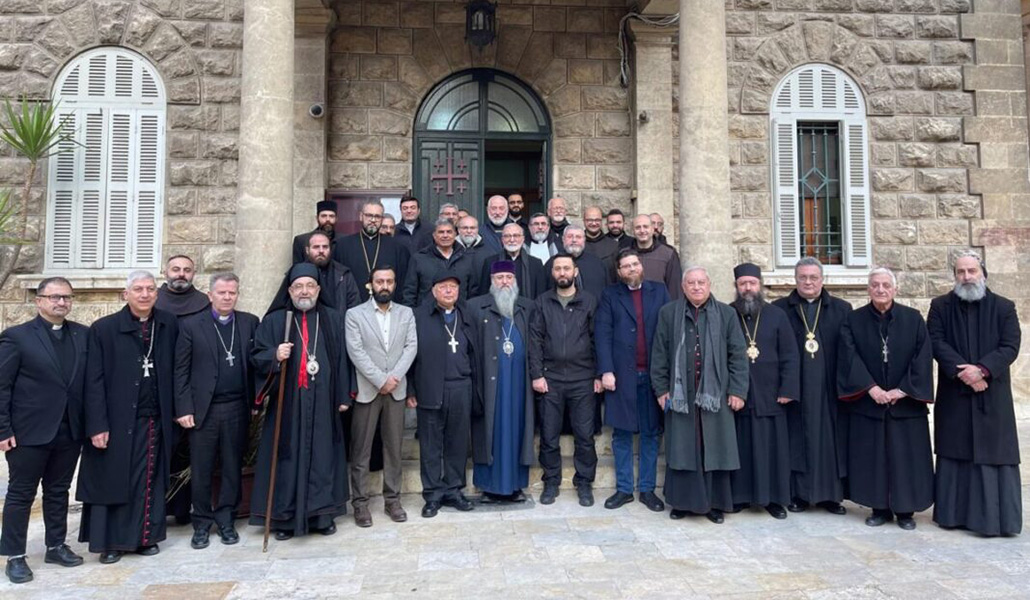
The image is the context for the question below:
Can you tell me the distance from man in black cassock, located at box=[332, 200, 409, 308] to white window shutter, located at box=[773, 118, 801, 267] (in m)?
5.21

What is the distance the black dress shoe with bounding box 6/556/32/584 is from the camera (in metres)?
4.00

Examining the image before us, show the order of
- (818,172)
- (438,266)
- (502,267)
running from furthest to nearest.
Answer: (818,172) → (438,266) → (502,267)

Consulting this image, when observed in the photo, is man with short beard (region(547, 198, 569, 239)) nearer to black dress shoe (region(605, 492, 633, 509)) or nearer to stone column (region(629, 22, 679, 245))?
stone column (region(629, 22, 679, 245))

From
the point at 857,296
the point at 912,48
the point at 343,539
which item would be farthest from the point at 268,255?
the point at 912,48

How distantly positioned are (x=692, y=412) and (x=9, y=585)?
4529mm

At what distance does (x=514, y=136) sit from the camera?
8922mm

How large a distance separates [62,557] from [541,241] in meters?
4.48

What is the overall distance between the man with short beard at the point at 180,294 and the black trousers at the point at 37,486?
134 centimetres

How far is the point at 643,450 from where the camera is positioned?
17.9 feet

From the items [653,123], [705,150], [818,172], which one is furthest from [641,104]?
[818,172]

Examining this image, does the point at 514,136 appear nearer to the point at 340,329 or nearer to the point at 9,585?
the point at 340,329

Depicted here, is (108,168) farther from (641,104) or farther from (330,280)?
(641,104)

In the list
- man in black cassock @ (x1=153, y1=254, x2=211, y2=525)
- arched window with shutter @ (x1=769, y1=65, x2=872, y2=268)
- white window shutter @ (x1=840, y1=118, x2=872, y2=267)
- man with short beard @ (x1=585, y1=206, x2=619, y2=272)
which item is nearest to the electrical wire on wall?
arched window with shutter @ (x1=769, y1=65, x2=872, y2=268)

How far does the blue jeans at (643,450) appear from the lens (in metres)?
5.39
